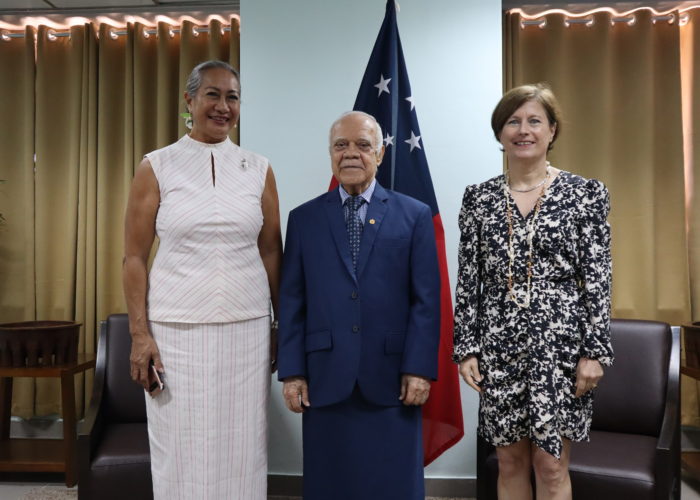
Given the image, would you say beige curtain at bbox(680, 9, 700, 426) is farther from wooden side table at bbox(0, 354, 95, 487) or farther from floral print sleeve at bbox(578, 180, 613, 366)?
wooden side table at bbox(0, 354, 95, 487)

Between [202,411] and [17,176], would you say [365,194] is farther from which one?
[17,176]

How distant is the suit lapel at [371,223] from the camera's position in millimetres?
1733

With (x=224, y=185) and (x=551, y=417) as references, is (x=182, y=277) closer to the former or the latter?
(x=224, y=185)

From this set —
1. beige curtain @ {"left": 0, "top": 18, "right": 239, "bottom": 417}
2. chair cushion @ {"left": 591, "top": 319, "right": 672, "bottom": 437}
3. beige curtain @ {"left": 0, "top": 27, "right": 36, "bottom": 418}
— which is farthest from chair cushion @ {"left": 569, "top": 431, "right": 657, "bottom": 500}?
beige curtain @ {"left": 0, "top": 27, "right": 36, "bottom": 418}

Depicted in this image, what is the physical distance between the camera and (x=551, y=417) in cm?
160

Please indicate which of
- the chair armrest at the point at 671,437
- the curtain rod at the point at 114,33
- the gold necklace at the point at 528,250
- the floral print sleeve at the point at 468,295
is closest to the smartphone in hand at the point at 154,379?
the floral print sleeve at the point at 468,295

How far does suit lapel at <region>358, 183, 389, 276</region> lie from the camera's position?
1733 millimetres

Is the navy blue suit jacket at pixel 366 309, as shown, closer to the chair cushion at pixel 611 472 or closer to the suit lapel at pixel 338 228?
the suit lapel at pixel 338 228

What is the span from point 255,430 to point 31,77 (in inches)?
127

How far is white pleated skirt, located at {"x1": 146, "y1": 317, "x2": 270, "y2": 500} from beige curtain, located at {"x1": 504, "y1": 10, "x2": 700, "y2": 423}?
261cm

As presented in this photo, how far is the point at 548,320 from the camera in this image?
162 centimetres

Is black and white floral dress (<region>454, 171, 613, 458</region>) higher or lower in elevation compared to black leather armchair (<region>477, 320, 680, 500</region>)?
higher

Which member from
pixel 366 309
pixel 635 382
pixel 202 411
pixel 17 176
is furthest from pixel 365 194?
pixel 17 176

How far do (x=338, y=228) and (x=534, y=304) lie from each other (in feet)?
2.07
